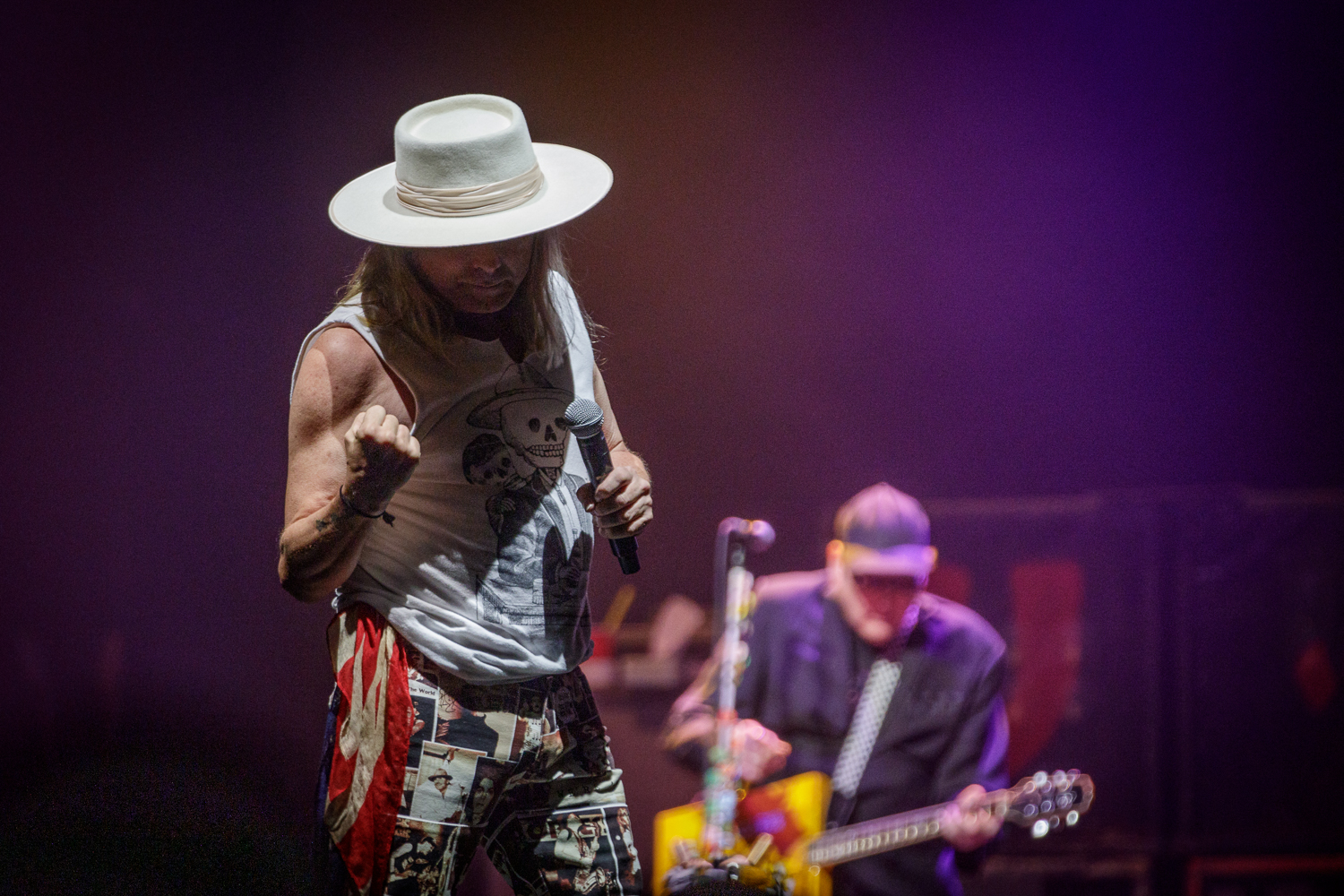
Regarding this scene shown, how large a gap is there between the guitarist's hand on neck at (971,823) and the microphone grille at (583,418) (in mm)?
1850

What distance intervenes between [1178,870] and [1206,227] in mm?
1683

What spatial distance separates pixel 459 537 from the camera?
1.58m

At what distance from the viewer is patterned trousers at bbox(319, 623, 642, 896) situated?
1519mm

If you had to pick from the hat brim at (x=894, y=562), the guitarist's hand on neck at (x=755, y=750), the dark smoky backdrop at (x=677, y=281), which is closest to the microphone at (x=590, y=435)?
the dark smoky backdrop at (x=677, y=281)

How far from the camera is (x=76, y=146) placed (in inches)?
94.7

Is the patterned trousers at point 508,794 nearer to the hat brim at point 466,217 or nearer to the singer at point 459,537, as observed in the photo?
the singer at point 459,537

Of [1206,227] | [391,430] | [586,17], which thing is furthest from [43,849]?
[1206,227]

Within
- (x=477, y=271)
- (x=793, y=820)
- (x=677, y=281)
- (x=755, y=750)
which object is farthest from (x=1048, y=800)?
(x=477, y=271)

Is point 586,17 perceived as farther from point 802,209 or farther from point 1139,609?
point 1139,609

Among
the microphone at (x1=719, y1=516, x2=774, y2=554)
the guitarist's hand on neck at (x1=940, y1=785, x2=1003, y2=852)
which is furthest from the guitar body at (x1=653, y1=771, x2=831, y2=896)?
the microphone at (x1=719, y1=516, x2=774, y2=554)

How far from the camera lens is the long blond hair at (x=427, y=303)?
1578 mm

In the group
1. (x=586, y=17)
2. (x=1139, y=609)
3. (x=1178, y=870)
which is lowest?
(x=1178, y=870)

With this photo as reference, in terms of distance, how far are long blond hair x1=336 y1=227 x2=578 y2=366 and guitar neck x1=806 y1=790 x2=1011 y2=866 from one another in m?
1.78

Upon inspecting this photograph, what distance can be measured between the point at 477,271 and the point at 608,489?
0.37m
